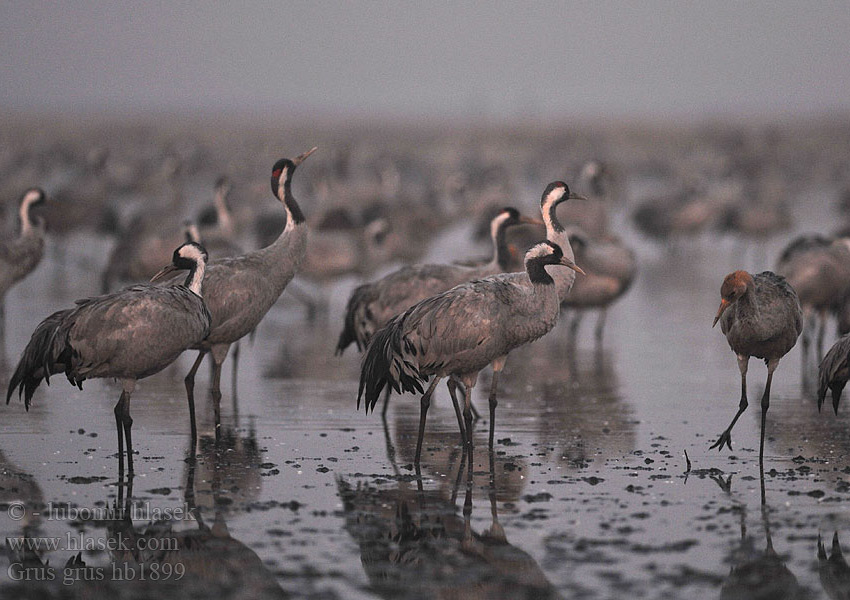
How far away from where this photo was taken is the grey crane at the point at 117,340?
777 centimetres

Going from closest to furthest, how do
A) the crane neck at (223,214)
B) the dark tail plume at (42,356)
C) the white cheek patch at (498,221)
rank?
1. the dark tail plume at (42,356)
2. the white cheek patch at (498,221)
3. the crane neck at (223,214)

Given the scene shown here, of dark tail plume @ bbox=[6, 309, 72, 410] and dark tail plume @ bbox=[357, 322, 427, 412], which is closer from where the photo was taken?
dark tail plume @ bbox=[6, 309, 72, 410]

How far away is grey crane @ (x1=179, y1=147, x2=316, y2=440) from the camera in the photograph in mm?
9148

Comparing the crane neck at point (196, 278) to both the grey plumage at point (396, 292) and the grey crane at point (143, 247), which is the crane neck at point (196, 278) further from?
the grey crane at point (143, 247)

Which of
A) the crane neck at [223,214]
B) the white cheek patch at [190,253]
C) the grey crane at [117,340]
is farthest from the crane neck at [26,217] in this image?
the grey crane at [117,340]

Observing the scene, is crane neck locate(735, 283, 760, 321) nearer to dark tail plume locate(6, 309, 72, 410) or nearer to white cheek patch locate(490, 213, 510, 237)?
white cheek patch locate(490, 213, 510, 237)

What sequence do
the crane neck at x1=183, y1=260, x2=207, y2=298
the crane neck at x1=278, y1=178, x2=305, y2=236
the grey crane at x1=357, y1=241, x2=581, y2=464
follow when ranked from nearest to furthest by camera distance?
the grey crane at x1=357, y1=241, x2=581, y2=464 < the crane neck at x1=183, y1=260, x2=207, y2=298 < the crane neck at x1=278, y1=178, x2=305, y2=236

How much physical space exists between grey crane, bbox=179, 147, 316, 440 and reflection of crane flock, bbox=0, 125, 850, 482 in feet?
0.04

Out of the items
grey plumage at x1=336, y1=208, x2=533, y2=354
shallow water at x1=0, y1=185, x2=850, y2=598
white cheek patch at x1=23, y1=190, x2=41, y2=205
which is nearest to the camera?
shallow water at x1=0, y1=185, x2=850, y2=598

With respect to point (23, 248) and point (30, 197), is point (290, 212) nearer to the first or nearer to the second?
point (23, 248)

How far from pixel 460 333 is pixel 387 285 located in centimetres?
229

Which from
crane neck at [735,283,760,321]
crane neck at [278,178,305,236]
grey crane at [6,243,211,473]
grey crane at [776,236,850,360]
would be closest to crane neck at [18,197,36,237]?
crane neck at [278,178,305,236]

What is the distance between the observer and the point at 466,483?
25.3 ft

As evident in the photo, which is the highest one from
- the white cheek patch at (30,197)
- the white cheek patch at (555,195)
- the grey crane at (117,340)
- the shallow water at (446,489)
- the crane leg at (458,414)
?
the white cheek patch at (30,197)
